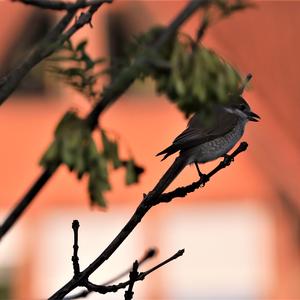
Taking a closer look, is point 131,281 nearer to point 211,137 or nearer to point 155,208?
point 211,137

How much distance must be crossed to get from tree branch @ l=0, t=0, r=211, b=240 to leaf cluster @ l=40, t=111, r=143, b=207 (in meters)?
0.03

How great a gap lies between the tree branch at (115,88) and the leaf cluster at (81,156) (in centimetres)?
3

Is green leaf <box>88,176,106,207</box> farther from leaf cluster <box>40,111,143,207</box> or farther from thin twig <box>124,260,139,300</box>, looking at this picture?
thin twig <box>124,260,139,300</box>

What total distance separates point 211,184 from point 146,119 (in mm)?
1926

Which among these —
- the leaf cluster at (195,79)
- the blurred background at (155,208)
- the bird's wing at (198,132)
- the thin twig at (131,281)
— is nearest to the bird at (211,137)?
the bird's wing at (198,132)

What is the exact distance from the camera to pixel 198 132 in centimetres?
634

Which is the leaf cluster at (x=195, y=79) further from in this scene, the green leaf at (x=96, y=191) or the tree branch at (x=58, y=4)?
the green leaf at (x=96, y=191)

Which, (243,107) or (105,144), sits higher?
(243,107)

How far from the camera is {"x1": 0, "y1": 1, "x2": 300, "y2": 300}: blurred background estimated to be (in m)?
20.2

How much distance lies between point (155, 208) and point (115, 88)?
17192 millimetres

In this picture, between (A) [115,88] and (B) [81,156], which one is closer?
(A) [115,88]

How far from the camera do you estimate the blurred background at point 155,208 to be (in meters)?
20.2

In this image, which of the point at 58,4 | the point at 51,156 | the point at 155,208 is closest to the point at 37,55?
the point at 58,4

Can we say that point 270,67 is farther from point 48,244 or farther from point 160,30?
point 160,30
